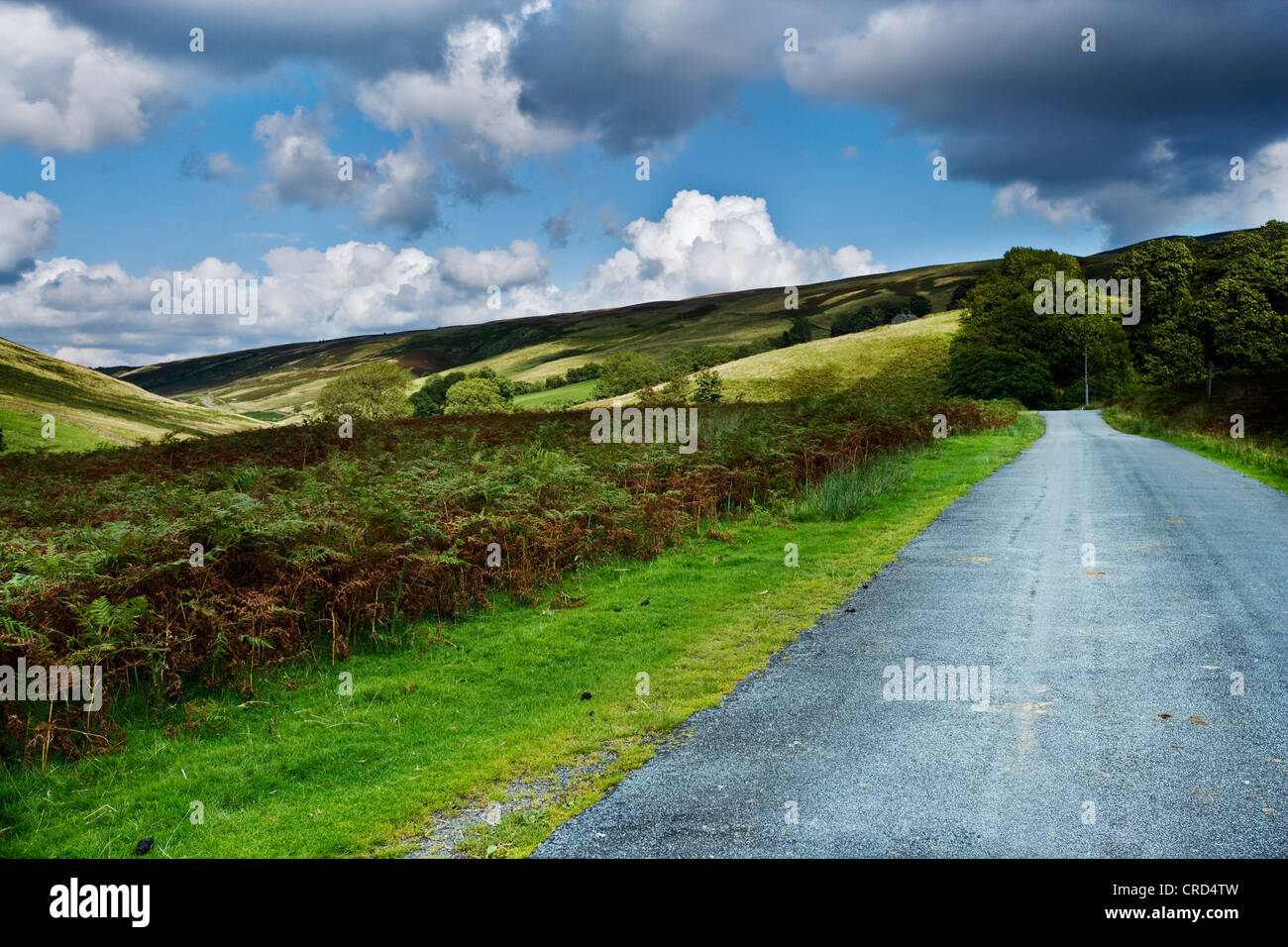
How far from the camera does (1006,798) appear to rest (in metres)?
4.57

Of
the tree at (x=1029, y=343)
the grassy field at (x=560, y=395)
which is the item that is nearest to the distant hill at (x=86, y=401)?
the grassy field at (x=560, y=395)

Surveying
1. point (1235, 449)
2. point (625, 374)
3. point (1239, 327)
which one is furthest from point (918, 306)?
point (1235, 449)

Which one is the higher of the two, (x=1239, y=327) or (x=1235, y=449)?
(x=1239, y=327)

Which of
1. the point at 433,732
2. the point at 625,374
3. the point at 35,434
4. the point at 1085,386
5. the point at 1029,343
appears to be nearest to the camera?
the point at 433,732

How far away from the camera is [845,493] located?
15.6m

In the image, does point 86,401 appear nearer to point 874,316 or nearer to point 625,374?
point 625,374

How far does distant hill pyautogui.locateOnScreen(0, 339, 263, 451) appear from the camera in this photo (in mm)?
74438

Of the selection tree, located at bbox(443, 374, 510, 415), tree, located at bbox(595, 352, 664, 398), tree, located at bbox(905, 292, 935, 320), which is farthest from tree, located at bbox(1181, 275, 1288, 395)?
tree, located at bbox(905, 292, 935, 320)

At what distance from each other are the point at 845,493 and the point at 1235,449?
17.0 m

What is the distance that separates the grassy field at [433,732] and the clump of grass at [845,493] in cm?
452

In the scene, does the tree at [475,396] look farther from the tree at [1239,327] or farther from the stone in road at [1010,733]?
the stone in road at [1010,733]

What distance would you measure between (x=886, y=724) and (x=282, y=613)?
17.7 feet
